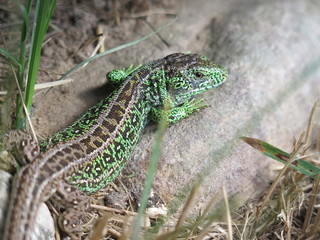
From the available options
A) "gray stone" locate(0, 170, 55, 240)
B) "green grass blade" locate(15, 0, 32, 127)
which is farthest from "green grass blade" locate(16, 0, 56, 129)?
"gray stone" locate(0, 170, 55, 240)

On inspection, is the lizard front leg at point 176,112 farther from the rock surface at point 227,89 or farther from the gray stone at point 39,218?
the gray stone at point 39,218

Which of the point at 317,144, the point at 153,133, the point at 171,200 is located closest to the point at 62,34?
the point at 153,133

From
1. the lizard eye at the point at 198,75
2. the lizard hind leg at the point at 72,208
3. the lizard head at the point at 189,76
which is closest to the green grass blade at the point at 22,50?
the lizard hind leg at the point at 72,208

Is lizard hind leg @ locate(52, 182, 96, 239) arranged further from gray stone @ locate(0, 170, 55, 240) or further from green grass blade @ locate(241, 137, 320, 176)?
green grass blade @ locate(241, 137, 320, 176)

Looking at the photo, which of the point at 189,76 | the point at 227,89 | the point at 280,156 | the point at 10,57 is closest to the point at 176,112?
the point at 189,76

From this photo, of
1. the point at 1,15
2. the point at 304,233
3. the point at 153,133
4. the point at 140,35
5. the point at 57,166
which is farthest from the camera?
the point at 140,35

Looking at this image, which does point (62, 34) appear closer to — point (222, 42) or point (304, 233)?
point (222, 42)
